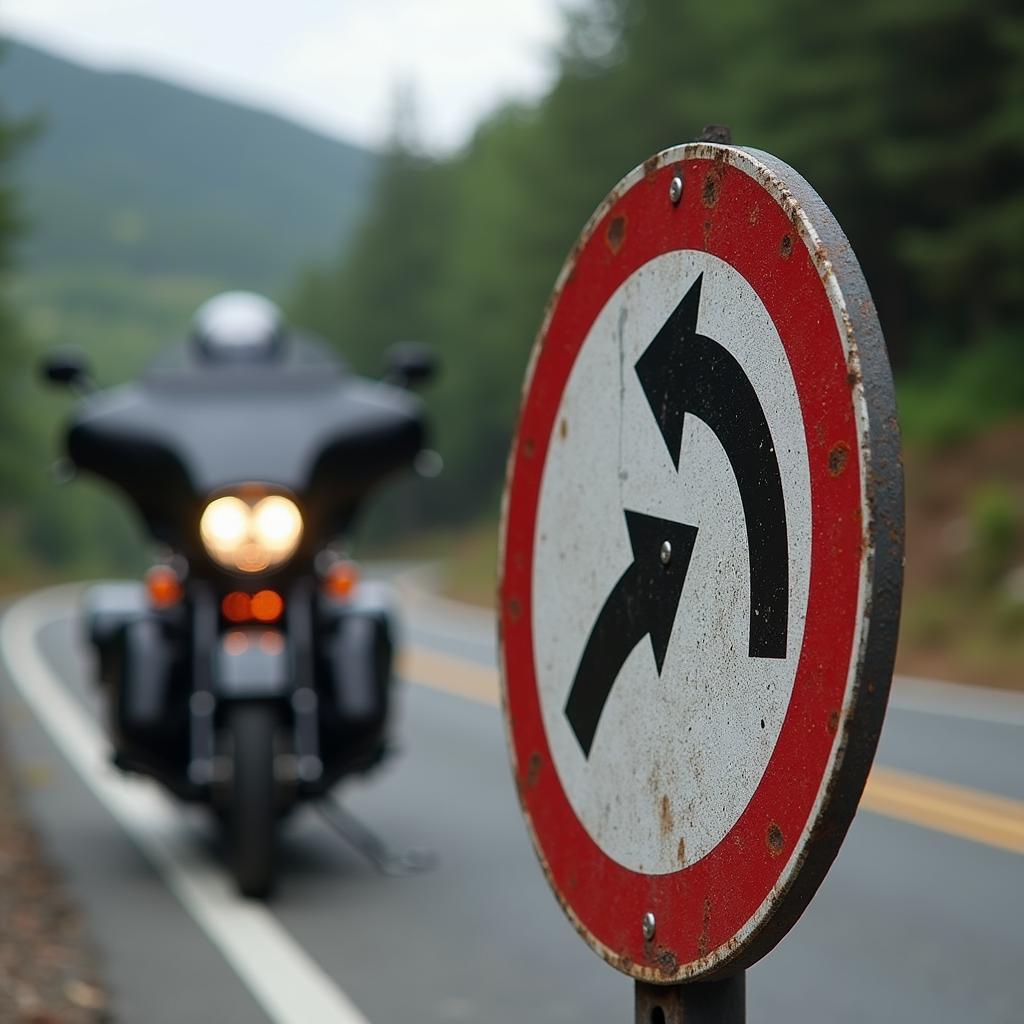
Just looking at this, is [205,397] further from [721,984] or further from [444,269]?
[444,269]

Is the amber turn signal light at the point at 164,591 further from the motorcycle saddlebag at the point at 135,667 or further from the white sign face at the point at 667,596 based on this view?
the white sign face at the point at 667,596

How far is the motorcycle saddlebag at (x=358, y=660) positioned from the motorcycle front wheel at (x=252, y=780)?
0.32m

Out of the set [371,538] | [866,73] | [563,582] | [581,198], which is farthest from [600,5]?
[563,582]

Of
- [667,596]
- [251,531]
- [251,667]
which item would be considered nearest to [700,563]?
[667,596]

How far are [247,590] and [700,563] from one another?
15.8 ft

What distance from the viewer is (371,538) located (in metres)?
83.7

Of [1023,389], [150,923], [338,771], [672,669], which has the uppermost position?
[1023,389]

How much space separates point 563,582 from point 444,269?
73.7 m

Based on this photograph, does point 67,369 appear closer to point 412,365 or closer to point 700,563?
point 412,365

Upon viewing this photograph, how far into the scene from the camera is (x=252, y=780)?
5.95 m

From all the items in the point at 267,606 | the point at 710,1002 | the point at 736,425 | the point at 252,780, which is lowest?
the point at 252,780

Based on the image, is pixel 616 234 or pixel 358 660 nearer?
pixel 616 234

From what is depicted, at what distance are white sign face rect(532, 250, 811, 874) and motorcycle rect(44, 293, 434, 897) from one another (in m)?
4.25

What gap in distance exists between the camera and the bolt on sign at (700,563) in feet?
4.42
